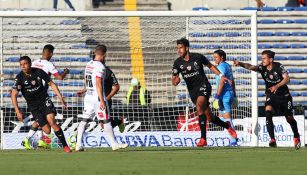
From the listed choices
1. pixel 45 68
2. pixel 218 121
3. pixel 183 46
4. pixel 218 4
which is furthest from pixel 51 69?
pixel 218 4

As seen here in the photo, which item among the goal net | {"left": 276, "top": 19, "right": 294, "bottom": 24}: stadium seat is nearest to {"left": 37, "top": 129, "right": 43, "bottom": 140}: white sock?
the goal net

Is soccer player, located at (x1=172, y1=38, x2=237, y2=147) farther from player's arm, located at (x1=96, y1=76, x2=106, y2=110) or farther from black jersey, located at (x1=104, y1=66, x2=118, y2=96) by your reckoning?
player's arm, located at (x1=96, y1=76, x2=106, y2=110)

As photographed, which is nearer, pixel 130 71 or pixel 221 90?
pixel 221 90

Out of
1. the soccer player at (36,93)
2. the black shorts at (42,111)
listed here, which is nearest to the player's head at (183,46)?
the soccer player at (36,93)

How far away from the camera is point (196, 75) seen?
20266 mm

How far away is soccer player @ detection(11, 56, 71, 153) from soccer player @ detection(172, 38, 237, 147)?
244cm

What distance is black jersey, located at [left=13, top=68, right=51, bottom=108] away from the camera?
19625 millimetres

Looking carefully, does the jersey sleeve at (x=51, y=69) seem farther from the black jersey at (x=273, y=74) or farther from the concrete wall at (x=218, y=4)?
the concrete wall at (x=218, y=4)

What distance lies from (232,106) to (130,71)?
418cm

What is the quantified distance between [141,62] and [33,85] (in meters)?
5.93

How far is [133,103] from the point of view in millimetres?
24484

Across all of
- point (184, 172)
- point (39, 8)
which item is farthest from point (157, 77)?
point (184, 172)

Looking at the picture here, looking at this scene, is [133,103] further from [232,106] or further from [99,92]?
[99,92]

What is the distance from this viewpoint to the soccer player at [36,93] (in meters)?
19.5
